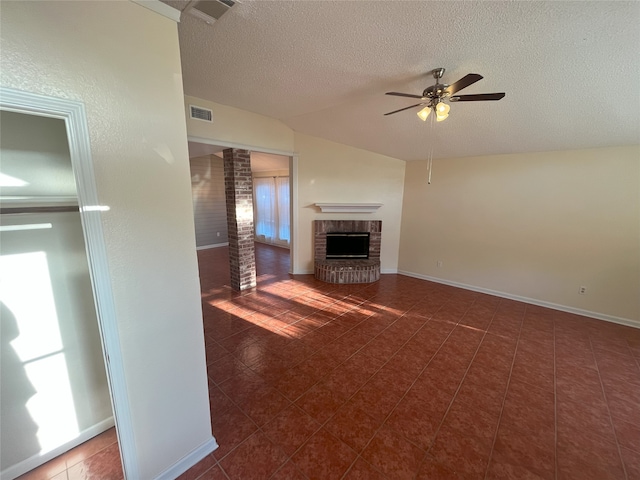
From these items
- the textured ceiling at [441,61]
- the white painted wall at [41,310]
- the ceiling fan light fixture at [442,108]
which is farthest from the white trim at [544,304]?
the white painted wall at [41,310]

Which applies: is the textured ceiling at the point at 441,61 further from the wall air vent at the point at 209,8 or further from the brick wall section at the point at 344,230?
the brick wall section at the point at 344,230

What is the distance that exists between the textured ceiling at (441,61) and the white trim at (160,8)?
0.58 metres

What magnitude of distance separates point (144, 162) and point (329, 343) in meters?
2.52

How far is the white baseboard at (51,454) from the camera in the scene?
1506mm

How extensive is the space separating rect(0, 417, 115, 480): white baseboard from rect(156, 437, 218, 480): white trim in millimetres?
750

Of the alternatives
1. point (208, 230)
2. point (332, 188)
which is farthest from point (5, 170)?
point (208, 230)

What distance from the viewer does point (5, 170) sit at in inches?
53.0

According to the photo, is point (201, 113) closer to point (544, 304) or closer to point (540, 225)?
point (540, 225)

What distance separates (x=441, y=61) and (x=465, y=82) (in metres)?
0.46

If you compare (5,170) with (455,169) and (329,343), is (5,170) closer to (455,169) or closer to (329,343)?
(329,343)

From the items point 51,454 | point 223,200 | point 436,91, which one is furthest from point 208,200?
point 436,91

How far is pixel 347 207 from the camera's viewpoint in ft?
16.1

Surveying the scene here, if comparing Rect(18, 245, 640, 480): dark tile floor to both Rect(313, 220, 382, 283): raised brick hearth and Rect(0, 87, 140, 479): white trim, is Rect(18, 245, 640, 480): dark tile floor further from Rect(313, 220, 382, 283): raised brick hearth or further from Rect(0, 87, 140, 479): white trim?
Rect(313, 220, 382, 283): raised brick hearth

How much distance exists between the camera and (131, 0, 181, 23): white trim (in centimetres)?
113
